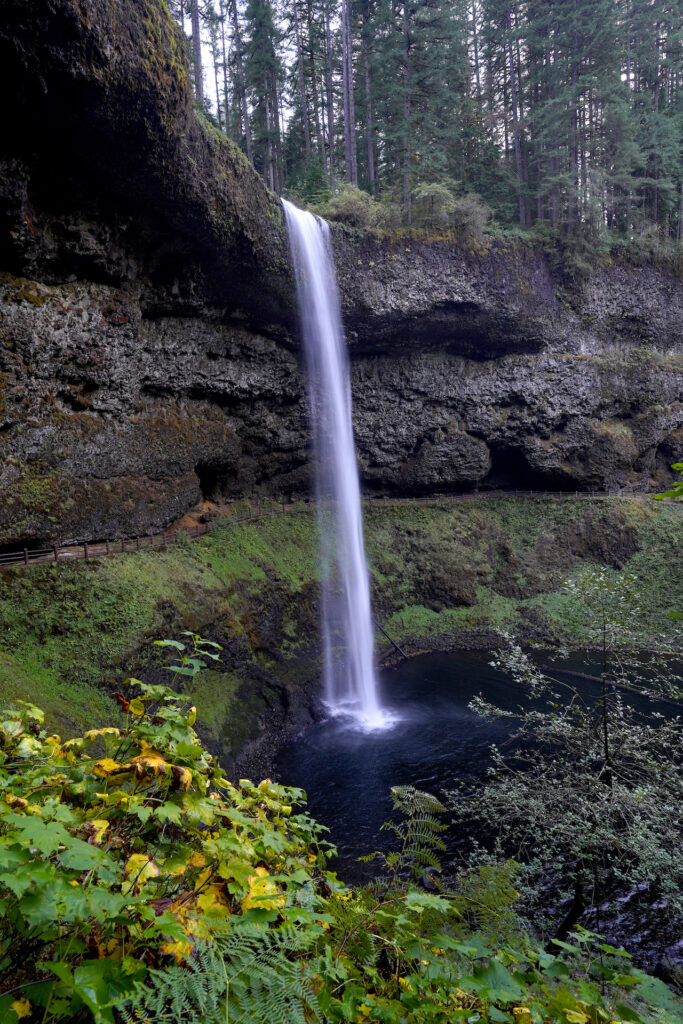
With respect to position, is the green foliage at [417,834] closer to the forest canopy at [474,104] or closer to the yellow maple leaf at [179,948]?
the yellow maple leaf at [179,948]

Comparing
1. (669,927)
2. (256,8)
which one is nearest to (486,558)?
(669,927)

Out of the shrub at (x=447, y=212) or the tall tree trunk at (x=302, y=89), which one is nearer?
Answer: the shrub at (x=447, y=212)

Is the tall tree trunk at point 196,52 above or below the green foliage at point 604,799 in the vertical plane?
above

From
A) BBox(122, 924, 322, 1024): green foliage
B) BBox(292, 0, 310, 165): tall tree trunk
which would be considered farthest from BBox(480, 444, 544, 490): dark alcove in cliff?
BBox(122, 924, 322, 1024): green foliage

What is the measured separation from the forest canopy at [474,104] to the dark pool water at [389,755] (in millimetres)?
20270

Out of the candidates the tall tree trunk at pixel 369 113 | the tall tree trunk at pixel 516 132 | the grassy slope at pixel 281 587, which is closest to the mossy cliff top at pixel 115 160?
the grassy slope at pixel 281 587

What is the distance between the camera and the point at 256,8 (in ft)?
87.7

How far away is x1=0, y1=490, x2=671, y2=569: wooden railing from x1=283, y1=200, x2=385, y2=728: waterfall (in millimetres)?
1939

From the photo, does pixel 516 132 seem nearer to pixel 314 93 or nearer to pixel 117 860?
pixel 314 93

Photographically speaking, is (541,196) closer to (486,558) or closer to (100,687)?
(486,558)

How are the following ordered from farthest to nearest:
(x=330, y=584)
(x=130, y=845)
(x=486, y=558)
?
(x=486, y=558) → (x=330, y=584) → (x=130, y=845)

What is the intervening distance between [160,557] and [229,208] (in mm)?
11283

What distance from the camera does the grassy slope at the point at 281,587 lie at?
39.0 feet

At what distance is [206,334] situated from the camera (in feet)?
62.6
